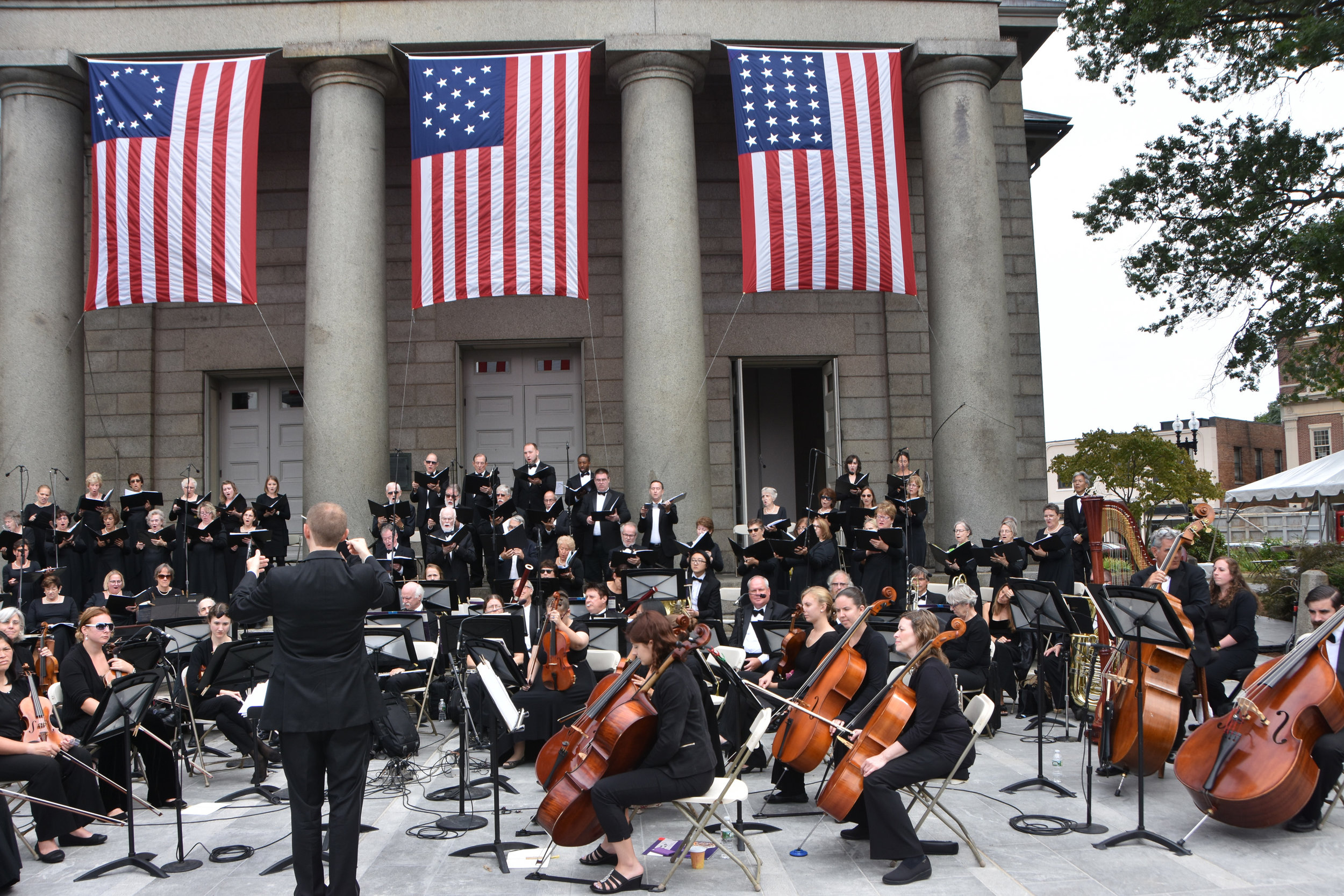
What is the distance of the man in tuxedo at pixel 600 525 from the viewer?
14977 mm

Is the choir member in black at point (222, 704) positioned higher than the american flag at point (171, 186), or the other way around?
the american flag at point (171, 186)

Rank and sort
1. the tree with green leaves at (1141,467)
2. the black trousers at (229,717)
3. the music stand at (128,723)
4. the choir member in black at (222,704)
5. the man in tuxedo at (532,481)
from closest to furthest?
the music stand at (128,723) → the choir member in black at (222,704) → the black trousers at (229,717) → the man in tuxedo at (532,481) → the tree with green leaves at (1141,467)

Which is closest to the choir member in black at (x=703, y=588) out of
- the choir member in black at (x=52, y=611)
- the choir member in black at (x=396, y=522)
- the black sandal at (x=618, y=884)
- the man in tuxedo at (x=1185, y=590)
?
the choir member in black at (x=396, y=522)

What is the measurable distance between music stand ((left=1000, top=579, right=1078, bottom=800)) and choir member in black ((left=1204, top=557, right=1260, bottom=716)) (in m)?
1.24

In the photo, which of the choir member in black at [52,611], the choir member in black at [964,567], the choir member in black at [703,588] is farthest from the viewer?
the choir member in black at [964,567]

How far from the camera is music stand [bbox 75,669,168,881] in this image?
267 inches

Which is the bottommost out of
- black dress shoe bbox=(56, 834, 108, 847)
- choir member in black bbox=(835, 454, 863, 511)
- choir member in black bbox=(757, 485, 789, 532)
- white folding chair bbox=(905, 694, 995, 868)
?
black dress shoe bbox=(56, 834, 108, 847)

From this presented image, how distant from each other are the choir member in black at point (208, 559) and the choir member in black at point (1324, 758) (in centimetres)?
1280

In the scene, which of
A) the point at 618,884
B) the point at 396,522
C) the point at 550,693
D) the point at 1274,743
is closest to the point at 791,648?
the point at 550,693

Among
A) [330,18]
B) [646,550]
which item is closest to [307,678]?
[646,550]

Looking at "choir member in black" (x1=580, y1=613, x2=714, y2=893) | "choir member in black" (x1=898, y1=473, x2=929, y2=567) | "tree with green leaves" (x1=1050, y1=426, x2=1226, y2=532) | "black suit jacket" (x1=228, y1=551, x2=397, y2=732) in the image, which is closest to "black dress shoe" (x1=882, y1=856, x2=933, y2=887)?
"choir member in black" (x1=580, y1=613, x2=714, y2=893)

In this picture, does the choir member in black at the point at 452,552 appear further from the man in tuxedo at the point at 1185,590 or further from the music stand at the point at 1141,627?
the music stand at the point at 1141,627

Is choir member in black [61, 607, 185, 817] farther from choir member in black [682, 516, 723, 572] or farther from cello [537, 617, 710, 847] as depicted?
choir member in black [682, 516, 723, 572]

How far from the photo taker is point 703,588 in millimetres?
12508
